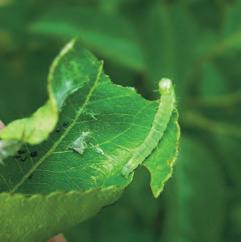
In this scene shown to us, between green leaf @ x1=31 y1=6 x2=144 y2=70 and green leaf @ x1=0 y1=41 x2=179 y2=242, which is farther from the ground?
green leaf @ x1=0 y1=41 x2=179 y2=242

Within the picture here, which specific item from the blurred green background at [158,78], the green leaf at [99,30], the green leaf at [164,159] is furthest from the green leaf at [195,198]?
the green leaf at [164,159]

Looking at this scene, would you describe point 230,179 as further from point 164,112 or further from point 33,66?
point 164,112

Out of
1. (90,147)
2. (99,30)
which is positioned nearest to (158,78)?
(99,30)

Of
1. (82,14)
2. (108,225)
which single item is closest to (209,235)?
(108,225)

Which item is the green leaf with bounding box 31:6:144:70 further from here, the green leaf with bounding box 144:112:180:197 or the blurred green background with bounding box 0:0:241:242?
the green leaf with bounding box 144:112:180:197

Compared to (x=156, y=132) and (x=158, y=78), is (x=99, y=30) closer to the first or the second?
(x=158, y=78)

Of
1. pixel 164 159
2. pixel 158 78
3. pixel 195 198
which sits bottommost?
pixel 195 198

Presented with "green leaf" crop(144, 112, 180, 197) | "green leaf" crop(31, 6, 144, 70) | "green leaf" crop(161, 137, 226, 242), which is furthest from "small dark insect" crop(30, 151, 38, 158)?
"green leaf" crop(31, 6, 144, 70)

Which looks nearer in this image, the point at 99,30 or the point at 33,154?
the point at 33,154
